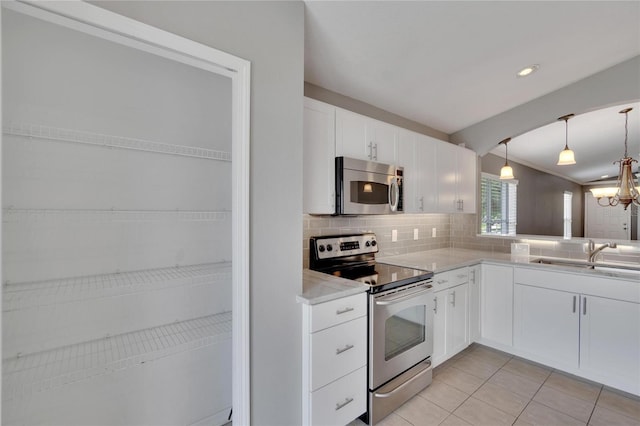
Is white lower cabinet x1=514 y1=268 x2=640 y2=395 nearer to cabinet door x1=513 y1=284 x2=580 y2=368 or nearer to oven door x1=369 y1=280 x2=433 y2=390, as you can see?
cabinet door x1=513 y1=284 x2=580 y2=368

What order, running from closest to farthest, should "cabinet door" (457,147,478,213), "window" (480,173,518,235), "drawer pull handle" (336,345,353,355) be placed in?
"drawer pull handle" (336,345,353,355), "cabinet door" (457,147,478,213), "window" (480,173,518,235)

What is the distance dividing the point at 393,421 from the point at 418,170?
2143 millimetres

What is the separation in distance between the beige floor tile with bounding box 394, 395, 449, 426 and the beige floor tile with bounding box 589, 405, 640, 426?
3.35ft

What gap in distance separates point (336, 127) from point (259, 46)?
86 centimetres

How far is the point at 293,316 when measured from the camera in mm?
1638

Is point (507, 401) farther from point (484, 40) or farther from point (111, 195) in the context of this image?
point (111, 195)

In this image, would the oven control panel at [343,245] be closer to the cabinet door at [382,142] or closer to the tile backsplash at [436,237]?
the tile backsplash at [436,237]

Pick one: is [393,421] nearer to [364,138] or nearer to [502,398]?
[502,398]

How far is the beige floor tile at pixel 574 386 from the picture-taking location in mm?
2287

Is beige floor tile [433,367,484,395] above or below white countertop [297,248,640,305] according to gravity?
below

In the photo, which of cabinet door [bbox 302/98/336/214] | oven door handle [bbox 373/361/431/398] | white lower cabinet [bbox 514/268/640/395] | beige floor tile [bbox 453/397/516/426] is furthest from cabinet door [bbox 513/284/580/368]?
cabinet door [bbox 302/98/336/214]

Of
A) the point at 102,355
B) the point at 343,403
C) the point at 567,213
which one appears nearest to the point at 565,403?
the point at 343,403

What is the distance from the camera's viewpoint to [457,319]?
8.87 feet

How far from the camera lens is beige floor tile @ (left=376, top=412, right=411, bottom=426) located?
1.95 metres
